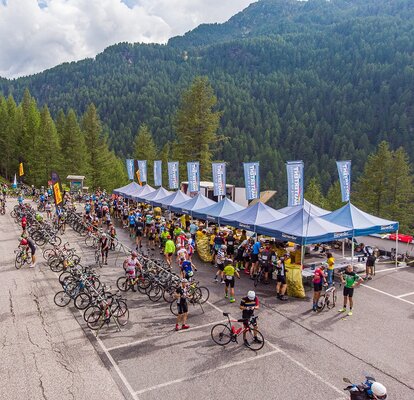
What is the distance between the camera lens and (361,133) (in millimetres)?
152125

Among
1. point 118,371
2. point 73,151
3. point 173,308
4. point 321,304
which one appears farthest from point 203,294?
point 73,151

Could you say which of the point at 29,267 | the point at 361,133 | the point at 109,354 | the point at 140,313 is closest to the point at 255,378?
the point at 109,354

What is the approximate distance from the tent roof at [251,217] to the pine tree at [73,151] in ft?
153

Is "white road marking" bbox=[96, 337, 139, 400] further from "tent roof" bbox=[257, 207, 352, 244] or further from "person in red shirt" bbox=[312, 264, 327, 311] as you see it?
"tent roof" bbox=[257, 207, 352, 244]

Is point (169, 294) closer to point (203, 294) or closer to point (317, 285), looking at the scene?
point (203, 294)

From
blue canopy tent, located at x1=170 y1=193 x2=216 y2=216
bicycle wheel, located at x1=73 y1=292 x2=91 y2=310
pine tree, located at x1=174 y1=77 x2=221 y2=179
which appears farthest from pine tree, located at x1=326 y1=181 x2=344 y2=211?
bicycle wheel, located at x1=73 y1=292 x2=91 y2=310

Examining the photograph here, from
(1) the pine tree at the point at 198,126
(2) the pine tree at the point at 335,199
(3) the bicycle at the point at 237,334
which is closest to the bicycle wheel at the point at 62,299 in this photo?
(3) the bicycle at the point at 237,334

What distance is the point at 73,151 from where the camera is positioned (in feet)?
205

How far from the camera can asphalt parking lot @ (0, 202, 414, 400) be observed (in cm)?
859

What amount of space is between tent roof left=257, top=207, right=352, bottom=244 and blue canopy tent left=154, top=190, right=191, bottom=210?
9756mm

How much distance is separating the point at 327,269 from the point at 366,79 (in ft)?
643

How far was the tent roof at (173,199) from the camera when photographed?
26609 millimetres

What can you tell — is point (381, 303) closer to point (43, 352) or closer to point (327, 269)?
point (327, 269)

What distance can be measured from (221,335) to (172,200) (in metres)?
17.0
